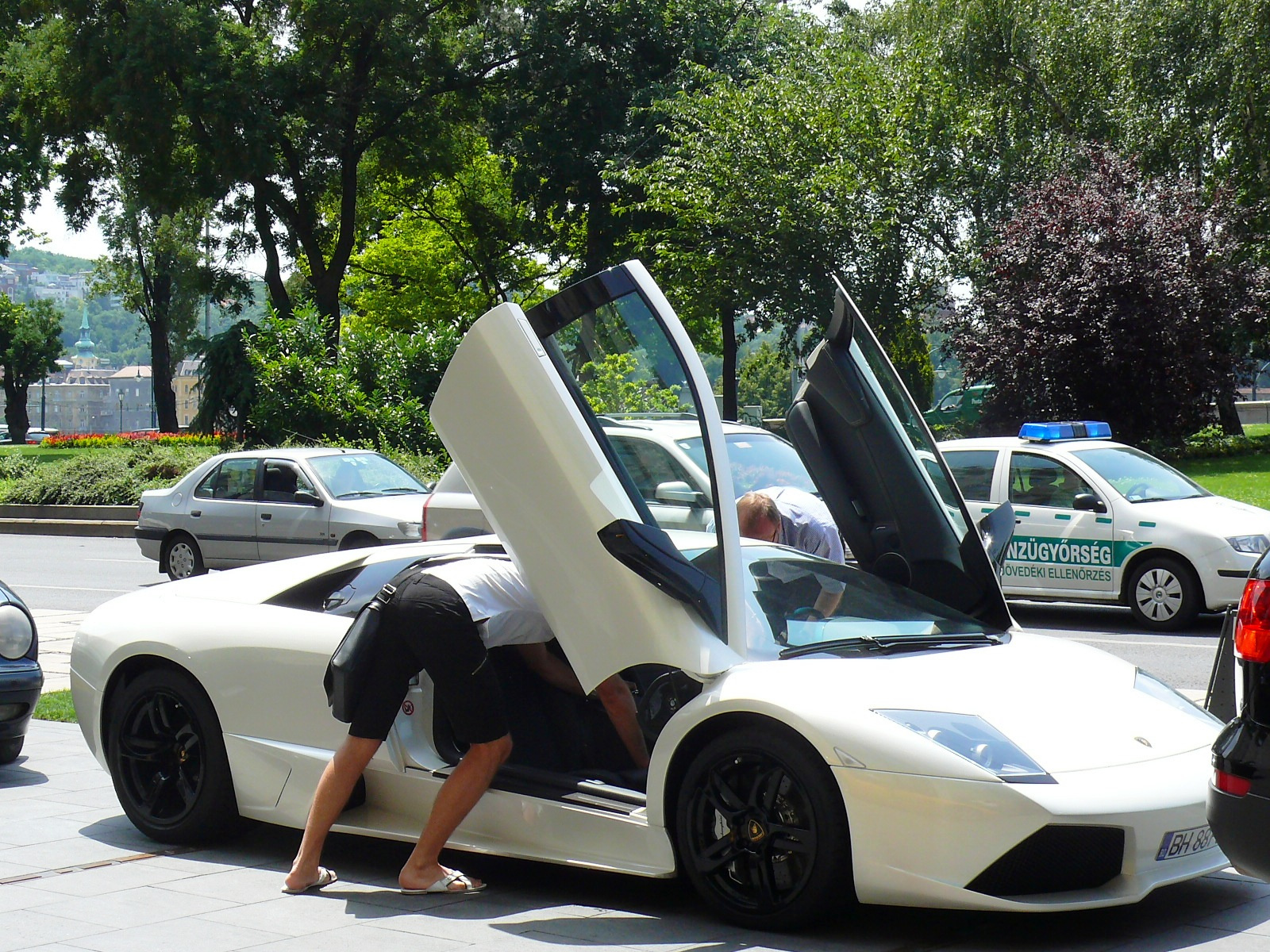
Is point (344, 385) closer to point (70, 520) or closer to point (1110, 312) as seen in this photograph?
point (70, 520)

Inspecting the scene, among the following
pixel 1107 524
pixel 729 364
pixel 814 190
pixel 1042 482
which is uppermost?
pixel 814 190

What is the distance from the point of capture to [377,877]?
515cm

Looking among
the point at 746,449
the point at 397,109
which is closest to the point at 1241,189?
the point at 397,109

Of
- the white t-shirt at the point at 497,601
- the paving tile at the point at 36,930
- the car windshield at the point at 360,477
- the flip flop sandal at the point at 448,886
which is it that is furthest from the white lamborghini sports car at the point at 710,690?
the car windshield at the point at 360,477

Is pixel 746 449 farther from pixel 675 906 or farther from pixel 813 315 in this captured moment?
pixel 813 315

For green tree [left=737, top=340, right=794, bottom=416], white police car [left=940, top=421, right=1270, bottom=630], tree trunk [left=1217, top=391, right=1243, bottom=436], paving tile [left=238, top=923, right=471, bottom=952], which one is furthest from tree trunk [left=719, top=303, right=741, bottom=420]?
paving tile [left=238, top=923, right=471, bottom=952]

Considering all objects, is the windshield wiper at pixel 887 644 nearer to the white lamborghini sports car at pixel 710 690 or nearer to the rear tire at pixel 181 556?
the white lamborghini sports car at pixel 710 690

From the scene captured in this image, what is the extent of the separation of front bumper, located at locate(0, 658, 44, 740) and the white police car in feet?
26.0

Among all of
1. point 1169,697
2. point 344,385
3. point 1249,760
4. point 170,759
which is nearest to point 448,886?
point 170,759

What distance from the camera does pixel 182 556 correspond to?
53.5 ft

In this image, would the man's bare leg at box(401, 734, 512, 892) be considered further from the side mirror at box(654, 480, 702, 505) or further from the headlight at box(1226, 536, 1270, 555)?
the headlight at box(1226, 536, 1270, 555)

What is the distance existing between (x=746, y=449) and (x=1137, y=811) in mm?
5731

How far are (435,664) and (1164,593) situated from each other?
8.48 m

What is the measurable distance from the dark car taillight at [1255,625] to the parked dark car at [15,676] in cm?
541
